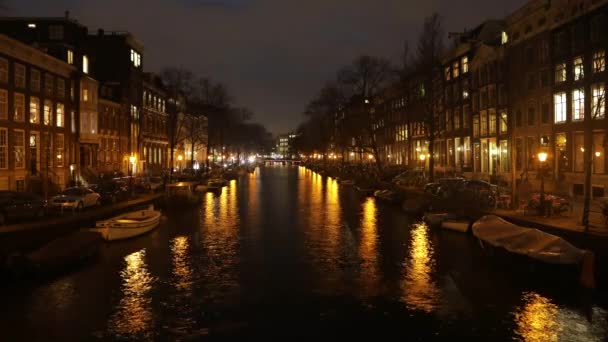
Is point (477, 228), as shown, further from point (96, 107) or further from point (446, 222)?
point (96, 107)

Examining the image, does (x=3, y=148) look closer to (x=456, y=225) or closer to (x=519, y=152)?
(x=456, y=225)

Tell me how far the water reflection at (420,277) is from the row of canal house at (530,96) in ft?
32.6

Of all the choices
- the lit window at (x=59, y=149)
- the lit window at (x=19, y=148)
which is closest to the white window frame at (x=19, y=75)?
the lit window at (x=19, y=148)

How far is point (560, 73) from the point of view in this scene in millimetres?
50375

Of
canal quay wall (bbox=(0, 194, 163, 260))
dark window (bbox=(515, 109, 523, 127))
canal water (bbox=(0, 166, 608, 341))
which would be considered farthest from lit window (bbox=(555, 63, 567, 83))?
canal quay wall (bbox=(0, 194, 163, 260))

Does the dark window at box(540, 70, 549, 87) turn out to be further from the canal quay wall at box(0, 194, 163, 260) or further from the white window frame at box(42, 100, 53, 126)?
the white window frame at box(42, 100, 53, 126)

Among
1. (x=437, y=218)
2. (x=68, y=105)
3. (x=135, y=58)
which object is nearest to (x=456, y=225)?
(x=437, y=218)

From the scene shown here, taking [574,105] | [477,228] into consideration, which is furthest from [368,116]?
[477,228]

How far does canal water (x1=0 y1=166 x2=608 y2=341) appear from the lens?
16375 mm

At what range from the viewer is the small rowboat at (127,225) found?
3123 cm

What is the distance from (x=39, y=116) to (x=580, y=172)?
4755 cm

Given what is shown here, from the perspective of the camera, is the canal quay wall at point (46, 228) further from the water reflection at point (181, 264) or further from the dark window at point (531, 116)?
the dark window at point (531, 116)

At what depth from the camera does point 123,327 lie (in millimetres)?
16531

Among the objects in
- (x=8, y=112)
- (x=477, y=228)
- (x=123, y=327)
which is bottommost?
(x=123, y=327)
